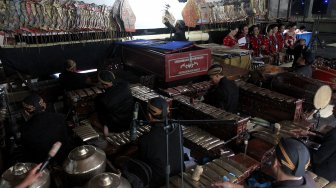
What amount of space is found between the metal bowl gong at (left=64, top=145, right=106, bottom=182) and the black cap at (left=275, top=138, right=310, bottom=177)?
194cm

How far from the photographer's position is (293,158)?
2492mm

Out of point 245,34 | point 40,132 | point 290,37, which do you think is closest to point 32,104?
point 40,132

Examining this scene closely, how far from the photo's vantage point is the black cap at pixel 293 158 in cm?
249

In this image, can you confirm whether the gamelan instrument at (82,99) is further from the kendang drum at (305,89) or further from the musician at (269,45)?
the musician at (269,45)

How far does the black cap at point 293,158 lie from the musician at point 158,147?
1202 millimetres

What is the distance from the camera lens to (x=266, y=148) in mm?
4219

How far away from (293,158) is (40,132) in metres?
3.23

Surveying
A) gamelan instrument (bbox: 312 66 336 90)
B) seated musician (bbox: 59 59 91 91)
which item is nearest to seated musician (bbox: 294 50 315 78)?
gamelan instrument (bbox: 312 66 336 90)

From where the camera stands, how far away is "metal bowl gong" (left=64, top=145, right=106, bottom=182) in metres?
2.85

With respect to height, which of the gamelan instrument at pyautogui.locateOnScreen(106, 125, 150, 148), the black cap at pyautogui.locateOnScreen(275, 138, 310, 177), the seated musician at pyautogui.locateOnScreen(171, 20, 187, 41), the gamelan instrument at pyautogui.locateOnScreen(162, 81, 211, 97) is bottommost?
the gamelan instrument at pyautogui.locateOnScreen(106, 125, 150, 148)

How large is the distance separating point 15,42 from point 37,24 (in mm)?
702

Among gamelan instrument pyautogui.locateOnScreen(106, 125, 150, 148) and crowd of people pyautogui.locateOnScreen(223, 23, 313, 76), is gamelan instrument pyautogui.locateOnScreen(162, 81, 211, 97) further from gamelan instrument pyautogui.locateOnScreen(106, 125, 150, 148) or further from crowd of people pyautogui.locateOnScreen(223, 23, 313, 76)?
crowd of people pyautogui.locateOnScreen(223, 23, 313, 76)

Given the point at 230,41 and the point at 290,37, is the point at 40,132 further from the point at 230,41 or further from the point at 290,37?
the point at 290,37

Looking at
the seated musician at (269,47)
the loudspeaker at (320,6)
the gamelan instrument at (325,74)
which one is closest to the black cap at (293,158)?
the gamelan instrument at (325,74)
